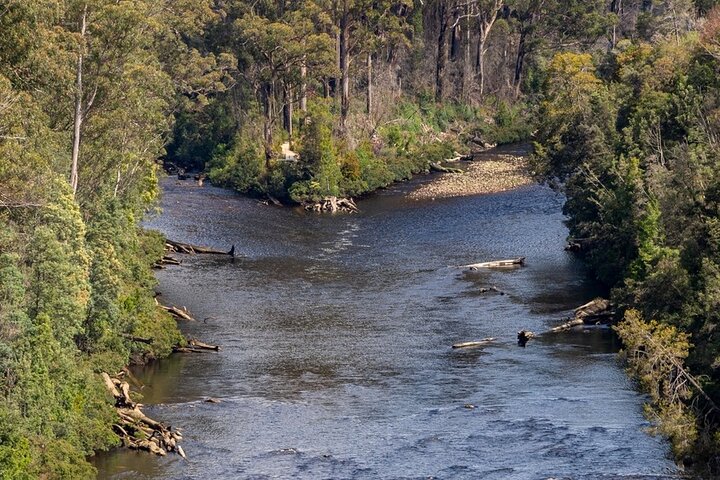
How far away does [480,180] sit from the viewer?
403 feet

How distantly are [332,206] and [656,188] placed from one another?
4376 cm

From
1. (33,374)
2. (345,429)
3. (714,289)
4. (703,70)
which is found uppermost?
(703,70)

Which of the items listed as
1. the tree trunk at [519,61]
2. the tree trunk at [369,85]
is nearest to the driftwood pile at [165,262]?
the tree trunk at [369,85]

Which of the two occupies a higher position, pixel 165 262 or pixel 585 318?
pixel 165 262

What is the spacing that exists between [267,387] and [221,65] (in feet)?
219

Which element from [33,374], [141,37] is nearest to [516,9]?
[141,37]

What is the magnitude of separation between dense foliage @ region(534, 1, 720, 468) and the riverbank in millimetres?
14515

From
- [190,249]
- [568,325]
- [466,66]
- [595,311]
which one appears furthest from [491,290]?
[466,66]

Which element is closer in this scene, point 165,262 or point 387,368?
point 387,368

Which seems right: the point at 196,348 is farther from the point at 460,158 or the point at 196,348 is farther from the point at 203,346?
the point at 460,158

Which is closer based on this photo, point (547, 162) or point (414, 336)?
point (414, 336)

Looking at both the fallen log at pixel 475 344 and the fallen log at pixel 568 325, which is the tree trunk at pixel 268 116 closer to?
the fallen log at pixel 568 325

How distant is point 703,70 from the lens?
85.3 metres

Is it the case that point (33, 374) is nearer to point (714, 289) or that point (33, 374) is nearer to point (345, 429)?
point (345, 429)
